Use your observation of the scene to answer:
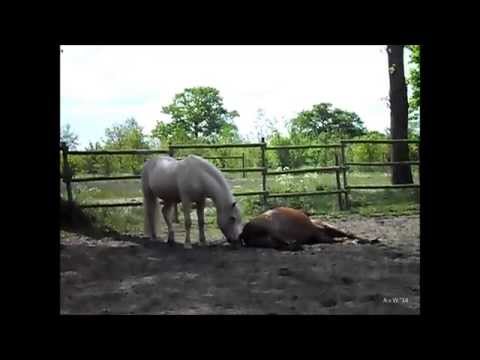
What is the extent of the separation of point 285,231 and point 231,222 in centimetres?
42

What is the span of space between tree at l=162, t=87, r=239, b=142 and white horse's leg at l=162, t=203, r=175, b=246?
34.4 inches

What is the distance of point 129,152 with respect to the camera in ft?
13.9

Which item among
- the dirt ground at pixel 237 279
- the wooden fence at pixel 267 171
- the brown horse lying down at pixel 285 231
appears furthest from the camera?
the brown horse lying down at pixel 285 231

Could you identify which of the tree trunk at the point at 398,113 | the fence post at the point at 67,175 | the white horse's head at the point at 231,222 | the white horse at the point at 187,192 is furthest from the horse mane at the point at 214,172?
the tree trunk at the point at 398,113

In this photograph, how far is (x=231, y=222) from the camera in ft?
13.8

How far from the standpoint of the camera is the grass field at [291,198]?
430 cm

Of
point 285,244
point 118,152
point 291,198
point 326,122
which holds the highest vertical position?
point 326,122

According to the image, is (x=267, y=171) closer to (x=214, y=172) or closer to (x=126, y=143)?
(x=214, y=172)

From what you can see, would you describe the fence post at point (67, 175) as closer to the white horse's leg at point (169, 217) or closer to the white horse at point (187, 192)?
the white horse at point (187, 192)

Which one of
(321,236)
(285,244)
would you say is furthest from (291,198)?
(285,244)

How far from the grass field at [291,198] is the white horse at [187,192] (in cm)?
10

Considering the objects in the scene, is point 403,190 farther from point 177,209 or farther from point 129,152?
point 129,152
